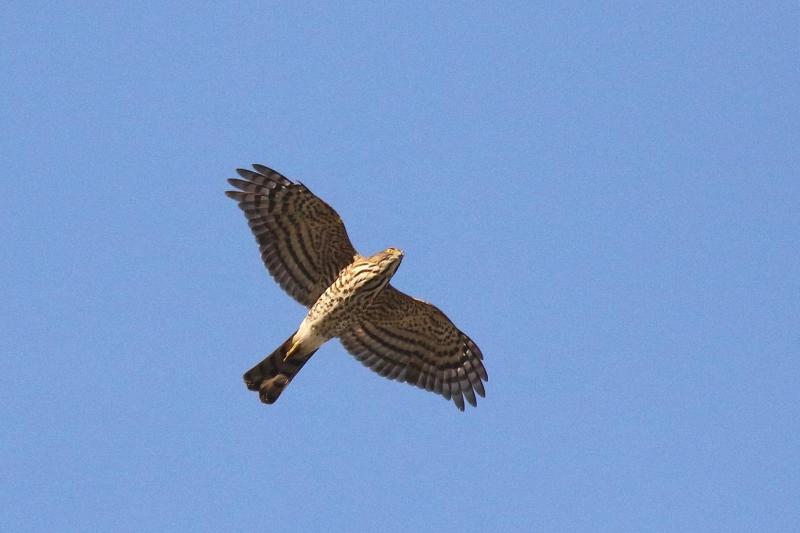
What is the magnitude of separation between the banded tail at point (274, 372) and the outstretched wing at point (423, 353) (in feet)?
3.71

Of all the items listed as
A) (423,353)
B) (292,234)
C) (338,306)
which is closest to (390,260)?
(338,306)

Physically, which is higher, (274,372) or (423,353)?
(423,353)

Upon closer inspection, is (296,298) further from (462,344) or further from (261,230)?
(462,344)

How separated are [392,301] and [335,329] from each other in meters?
0.88

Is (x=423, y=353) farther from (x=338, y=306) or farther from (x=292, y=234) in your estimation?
(x=292, y=234)

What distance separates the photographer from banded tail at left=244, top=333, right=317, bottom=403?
18141mm

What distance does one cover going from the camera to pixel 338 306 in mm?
18031

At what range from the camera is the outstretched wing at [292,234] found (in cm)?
1828

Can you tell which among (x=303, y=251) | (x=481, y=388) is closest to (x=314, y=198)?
(x=303, y=251)

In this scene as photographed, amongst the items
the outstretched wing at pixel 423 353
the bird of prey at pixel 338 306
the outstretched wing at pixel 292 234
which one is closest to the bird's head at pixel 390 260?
the bird of prey at pixel 338 306

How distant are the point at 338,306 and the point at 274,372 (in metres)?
1.23

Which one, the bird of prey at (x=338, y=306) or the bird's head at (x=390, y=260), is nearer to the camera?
the bird's head at (x=390, y=260)

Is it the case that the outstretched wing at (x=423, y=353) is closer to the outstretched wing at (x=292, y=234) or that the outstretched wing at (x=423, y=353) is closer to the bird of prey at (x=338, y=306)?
the bird of prey at (x=338, y=306)

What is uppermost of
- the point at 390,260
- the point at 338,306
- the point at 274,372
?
the point at 390,260
